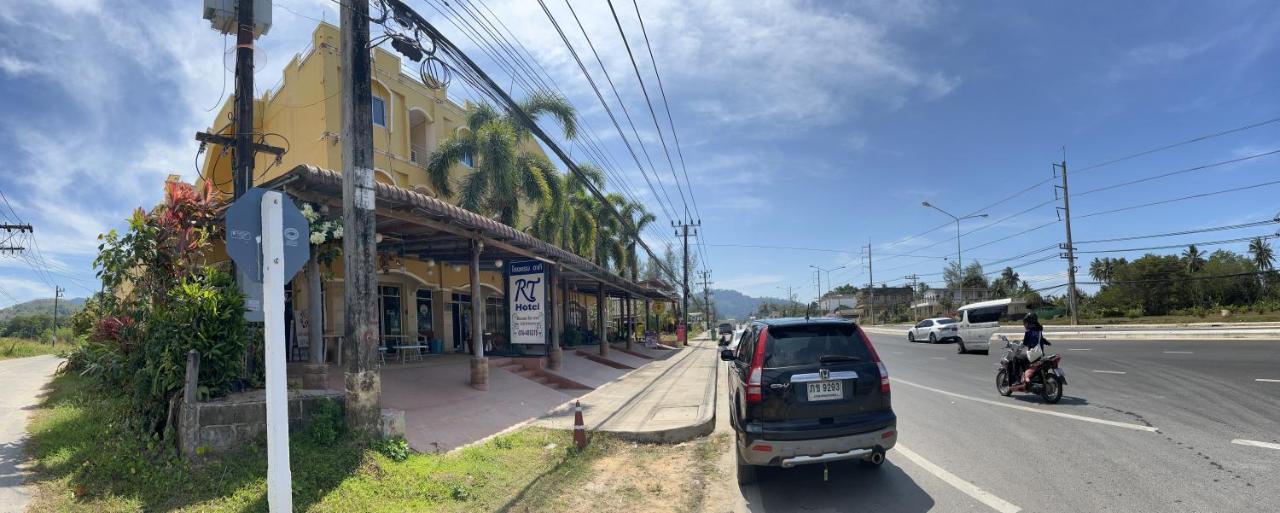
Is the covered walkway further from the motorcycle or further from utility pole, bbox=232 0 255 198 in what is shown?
the motorcycle

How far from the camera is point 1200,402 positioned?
30.3ft

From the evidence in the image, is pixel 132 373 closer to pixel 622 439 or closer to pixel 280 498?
pixel 280 498

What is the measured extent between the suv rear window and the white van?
2098 centimetres

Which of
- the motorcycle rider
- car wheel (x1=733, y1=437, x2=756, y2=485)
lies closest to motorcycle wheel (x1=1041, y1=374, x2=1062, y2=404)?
the motorcycle rider

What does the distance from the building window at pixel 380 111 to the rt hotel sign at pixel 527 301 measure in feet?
29.7

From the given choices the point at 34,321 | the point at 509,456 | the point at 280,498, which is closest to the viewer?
the point at 280,498

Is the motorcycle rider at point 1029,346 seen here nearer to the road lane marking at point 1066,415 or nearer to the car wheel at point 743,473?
the road lane marking at point 1066,415

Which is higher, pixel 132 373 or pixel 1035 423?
pixel 132 373

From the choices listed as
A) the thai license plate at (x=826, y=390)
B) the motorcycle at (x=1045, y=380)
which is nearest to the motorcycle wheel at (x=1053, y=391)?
the motorcycle at (x=1045, y=380)

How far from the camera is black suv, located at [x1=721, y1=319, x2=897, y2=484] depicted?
5.64 m

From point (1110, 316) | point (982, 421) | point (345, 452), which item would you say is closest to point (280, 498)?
point (345, 452)

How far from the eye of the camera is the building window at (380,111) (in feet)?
66.7

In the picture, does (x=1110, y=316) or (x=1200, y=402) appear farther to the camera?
(x=1110, y=316)

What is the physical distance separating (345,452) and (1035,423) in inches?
340
